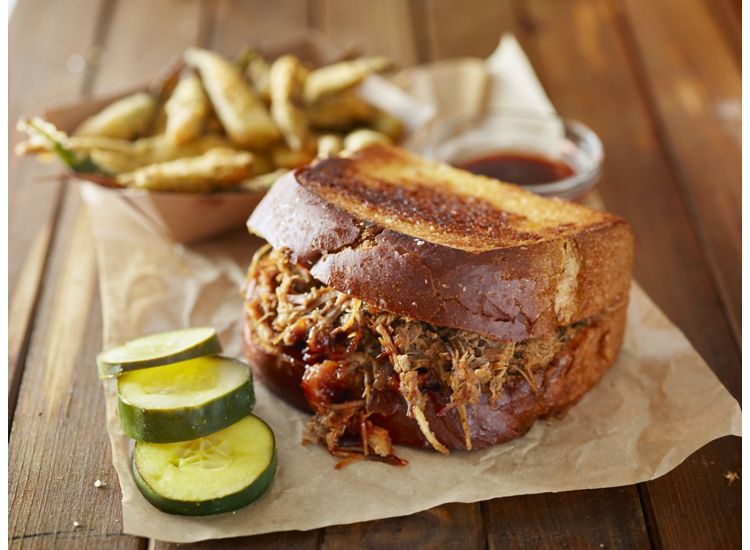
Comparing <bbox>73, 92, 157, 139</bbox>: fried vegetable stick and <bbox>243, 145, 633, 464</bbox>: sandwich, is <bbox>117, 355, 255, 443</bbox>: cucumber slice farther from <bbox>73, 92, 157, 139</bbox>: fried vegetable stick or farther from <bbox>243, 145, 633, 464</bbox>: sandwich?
<bbox>73, 92, 157, 139</bbox>: fried vegetable stick

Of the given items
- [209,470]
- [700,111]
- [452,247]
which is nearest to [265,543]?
[209,470]

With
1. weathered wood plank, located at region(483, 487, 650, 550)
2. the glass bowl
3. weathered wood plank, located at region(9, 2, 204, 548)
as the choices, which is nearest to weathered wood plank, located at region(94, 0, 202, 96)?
weathered wood plank, located at region(9, 2, 204, 548)

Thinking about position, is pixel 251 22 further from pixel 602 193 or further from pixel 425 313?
pixel 425 313

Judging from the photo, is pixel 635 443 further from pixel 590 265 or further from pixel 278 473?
pixel 278 473

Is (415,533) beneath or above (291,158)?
beneath

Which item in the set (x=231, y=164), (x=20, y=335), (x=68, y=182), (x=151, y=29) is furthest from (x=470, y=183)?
(x=151, y=29)

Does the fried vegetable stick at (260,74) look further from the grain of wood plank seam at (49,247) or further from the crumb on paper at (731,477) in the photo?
the crumb on paper at (731,477)

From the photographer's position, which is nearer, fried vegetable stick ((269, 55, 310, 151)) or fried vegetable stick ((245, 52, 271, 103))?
fried vegetable stick ((269, 55, 310, 151))
